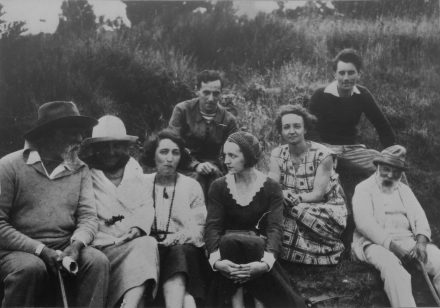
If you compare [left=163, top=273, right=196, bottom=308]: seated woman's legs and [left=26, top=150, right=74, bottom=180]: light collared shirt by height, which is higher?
[left=26, top=150, right=74, bottom=180]: light collared shirt

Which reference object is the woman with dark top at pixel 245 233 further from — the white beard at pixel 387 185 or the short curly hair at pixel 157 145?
the white beard at pixel 387 185

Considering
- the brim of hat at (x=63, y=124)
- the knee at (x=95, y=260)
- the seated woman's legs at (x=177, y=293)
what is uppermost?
the brim of hat at (x=63, y=124)

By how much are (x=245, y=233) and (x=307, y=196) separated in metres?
0.91

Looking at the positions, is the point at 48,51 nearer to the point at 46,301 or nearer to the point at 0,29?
the point at 0,29

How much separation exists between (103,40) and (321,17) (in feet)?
13.9

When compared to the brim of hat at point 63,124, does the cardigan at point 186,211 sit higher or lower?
lower

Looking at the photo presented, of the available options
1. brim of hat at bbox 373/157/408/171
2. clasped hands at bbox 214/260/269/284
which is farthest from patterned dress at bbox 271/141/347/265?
clasped hands at bbox 214/260/269/284

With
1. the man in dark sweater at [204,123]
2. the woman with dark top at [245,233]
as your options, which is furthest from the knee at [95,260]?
the man in dark sweater at [204,123]

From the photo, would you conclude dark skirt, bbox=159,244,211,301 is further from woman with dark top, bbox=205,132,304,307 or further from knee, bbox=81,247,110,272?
knee, bbox=81,247,110,272

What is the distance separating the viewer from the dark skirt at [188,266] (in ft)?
12.8

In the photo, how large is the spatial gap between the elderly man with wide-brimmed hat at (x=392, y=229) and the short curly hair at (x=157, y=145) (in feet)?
5.55

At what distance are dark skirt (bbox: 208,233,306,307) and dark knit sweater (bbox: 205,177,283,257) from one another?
277 millimetres

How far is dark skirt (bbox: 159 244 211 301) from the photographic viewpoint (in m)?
3.91

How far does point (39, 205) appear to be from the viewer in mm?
3916
